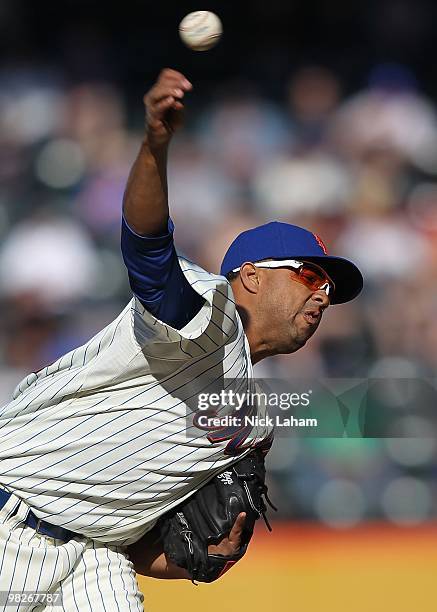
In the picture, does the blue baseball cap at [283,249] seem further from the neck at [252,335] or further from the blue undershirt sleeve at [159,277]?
the blue undershirt sleeve at [159,277]

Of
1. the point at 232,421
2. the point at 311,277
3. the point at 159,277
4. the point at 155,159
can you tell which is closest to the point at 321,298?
the point at 311,277

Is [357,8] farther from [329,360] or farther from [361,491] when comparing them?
[361,491]

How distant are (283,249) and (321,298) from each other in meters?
0.14

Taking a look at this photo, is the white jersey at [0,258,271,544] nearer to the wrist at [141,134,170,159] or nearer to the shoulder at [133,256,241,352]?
the shoulder at [133,256,241,352]

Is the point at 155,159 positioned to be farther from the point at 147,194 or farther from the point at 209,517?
the point at 209,517

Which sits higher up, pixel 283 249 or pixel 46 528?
pixel 283 249

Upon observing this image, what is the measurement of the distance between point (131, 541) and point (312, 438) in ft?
7.32

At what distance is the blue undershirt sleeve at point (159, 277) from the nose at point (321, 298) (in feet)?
1.53

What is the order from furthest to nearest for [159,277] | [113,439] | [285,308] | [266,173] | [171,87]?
[266,173] → [285,308] → [113,439] → [159,277] → [171,87]

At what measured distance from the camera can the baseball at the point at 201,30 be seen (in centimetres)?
170

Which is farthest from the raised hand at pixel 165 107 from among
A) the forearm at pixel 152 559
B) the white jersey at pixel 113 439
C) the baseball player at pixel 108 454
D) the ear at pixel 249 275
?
the forearm at pixel 152 559

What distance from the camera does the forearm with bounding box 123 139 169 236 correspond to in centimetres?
133

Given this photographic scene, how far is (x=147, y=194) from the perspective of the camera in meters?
1.34

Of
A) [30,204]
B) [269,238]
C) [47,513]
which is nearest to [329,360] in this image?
[30,204]
